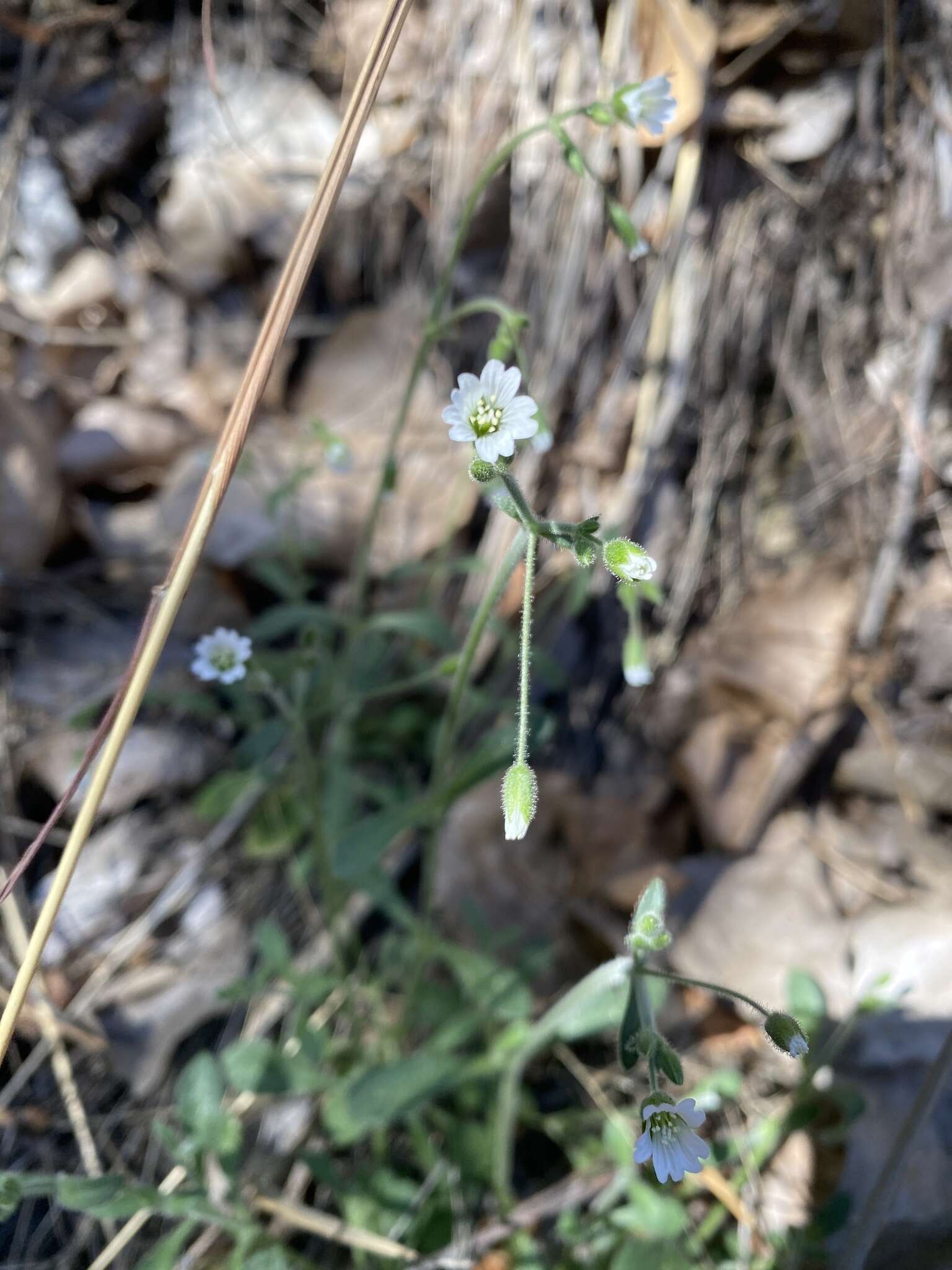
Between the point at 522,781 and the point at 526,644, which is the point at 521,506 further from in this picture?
the point at 522,781

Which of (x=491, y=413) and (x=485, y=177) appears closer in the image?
(x=491, y=413)

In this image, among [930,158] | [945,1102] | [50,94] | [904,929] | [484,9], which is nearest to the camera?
[945,1102]

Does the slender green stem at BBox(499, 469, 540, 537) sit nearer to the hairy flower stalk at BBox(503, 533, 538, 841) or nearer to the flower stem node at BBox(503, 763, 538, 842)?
the hairy flower stalk at BBox(503, 533, 538, 841)

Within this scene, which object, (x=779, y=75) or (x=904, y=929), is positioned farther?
(x=779, y=75)

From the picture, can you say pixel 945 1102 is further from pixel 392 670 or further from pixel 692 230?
pixel 692 230

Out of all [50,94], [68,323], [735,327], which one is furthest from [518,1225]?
[50,94]

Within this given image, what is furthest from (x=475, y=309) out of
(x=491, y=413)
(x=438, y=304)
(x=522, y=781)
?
(x=522, y=781)
